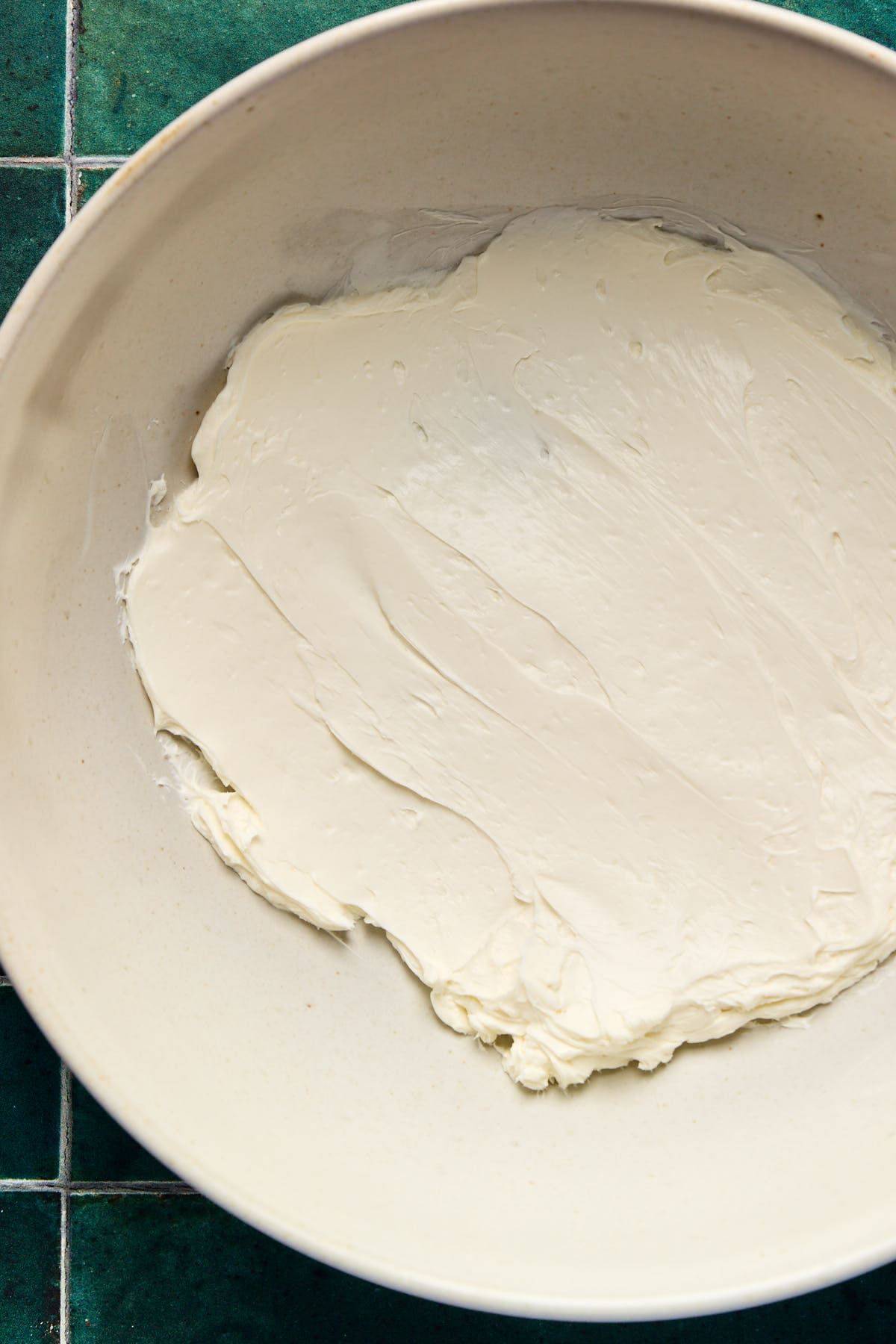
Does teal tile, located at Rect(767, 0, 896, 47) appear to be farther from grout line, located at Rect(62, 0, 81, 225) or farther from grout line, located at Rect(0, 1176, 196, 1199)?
grout line, located at Rect(0, 1176, 196, 1199)

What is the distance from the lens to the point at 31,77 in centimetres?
83

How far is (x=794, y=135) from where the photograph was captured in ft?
2.31

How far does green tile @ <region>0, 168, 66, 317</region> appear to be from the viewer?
83 centimetres

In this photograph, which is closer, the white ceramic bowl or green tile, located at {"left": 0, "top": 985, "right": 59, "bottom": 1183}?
the white ceramic bowl

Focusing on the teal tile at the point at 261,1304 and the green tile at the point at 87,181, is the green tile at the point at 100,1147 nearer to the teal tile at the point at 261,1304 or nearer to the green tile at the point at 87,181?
the teal tile at the point at 261,1304

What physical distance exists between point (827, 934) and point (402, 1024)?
348 mm

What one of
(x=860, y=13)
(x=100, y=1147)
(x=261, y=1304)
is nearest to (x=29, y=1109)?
(x=100, y=1147)

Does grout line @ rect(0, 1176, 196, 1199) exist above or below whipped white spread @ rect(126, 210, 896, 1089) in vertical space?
below

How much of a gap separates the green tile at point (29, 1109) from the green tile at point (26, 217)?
62 cm

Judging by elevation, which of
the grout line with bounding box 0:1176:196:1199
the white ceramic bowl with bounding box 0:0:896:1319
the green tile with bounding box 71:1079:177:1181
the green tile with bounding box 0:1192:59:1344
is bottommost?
the green tile with bounding box 0:1192:59:1344

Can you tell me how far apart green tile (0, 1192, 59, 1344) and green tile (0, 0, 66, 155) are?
0.90 metres

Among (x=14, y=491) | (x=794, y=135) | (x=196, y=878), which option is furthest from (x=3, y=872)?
(x=794, y=135)

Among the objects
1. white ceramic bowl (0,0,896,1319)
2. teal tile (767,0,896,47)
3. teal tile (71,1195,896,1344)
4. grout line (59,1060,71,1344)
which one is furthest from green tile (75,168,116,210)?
teal tile (71,1195,896,1344)

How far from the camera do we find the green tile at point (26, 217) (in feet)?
2.73
